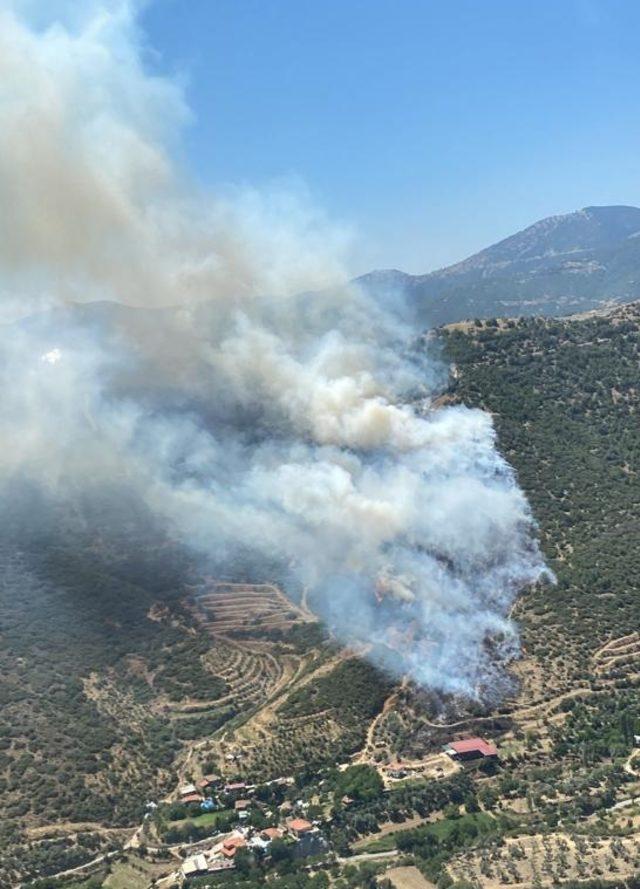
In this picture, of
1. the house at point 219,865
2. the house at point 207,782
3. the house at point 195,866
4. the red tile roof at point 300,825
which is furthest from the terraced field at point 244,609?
the house at point 219,865

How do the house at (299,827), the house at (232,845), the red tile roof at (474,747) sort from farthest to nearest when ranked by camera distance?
1. the red tile roof at (474,747)
2. the house at (299,827)
3. the house at (232,845)

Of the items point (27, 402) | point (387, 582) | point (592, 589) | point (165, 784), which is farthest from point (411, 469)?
point (27, 402)

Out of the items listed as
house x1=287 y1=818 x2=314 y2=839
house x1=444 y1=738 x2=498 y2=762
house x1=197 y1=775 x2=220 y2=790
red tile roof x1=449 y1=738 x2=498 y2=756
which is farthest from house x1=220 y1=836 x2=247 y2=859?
red tile roof x1=449 y1=738 x2=498 y2=756

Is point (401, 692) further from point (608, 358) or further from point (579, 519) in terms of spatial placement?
point (608, 358)

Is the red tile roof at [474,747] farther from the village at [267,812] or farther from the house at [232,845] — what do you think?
the house at [232,845]

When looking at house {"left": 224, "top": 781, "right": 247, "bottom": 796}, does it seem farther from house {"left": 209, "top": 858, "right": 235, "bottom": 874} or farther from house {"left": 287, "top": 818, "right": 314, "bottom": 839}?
house {"left": 209, "top": 858, "right": 235, "bottom": 874}

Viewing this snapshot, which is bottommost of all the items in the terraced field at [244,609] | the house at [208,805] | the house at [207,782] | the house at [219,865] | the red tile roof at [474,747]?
the house at [219,865]

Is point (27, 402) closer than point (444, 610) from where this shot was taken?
No
